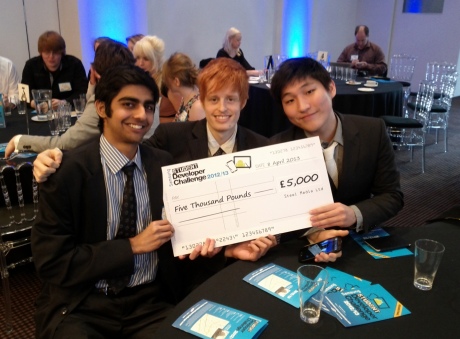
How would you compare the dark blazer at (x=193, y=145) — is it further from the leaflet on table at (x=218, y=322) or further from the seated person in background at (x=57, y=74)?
the seated person in background at (x=57, y=74)

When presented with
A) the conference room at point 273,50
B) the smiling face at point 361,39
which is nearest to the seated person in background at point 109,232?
the conference room at point 273,50

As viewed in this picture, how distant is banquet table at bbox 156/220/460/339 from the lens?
1.11m

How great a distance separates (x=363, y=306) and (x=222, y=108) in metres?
1.13

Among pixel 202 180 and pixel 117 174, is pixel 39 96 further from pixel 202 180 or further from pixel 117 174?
pixel 202 180

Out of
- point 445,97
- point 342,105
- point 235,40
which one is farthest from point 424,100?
point 235,40

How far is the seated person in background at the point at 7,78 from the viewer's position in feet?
15.1

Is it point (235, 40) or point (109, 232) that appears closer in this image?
point (109, 232)

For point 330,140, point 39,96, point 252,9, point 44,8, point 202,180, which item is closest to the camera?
point 202,180

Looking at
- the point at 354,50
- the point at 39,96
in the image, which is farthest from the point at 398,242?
the point at 354,50

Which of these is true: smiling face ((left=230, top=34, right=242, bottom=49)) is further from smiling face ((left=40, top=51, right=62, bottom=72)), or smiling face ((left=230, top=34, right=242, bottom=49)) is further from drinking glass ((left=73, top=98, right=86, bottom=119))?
drinking glass ((left=73, top=98, right=86, bottom=119))

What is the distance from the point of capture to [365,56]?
7.89 m

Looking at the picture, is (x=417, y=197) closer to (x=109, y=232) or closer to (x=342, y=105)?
(x=342, y=105)

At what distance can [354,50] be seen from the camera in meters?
8.06

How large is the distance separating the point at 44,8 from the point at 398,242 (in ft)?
20.5
